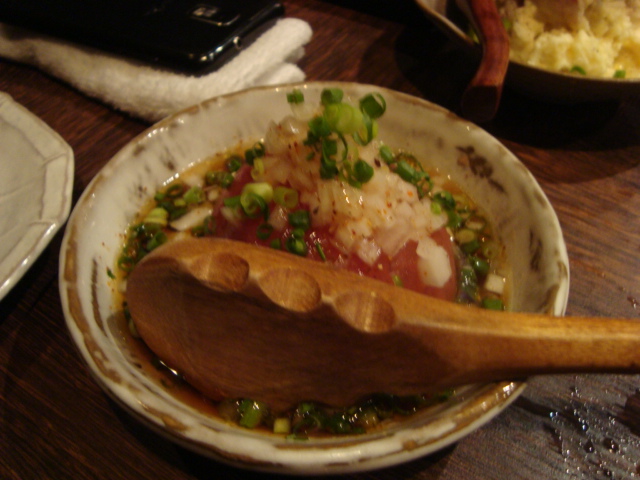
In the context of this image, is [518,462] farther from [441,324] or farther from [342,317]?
[342,317]

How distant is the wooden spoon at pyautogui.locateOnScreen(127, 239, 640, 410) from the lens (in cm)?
103

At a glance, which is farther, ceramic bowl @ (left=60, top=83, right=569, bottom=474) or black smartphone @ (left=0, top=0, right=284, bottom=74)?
black smartphone @ (left=0, top=0, right=284, bottom=74)

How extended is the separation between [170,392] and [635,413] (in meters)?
1.44

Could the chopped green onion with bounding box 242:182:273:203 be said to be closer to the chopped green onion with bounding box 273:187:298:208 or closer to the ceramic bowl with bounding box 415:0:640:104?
the chopped green onion with bounding box 273:187:298:208

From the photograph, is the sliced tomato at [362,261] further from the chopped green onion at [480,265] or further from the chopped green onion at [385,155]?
the chopped green onion at [385,155]

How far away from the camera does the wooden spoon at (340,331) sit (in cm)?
103

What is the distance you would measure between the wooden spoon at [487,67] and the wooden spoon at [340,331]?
3.79ft

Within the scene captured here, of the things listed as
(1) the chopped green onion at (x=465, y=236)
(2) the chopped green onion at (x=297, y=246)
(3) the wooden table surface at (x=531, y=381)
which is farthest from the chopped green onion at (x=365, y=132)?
(3) the wooden table surface at (x=531, y=381)

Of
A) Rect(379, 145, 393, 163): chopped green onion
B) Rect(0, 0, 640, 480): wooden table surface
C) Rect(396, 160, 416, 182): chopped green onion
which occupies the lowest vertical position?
Rect(0, 0, 640, 480): wooden table surface

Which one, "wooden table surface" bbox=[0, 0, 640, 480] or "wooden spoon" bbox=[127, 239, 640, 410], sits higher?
"wooden spoon" bbox=[127, 239, 640, 410]

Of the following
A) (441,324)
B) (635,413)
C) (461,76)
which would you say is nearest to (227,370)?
(441,324)

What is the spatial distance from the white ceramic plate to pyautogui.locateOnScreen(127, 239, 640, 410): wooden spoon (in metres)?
0.61

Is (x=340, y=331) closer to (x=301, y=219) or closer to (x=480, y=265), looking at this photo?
(x=301, y=219)

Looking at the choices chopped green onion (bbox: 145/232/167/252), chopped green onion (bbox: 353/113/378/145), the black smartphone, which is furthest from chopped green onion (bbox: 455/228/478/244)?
the black smartphone
